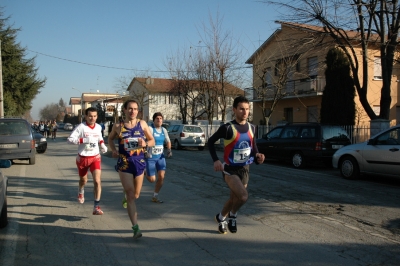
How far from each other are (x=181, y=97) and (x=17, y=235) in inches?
1196

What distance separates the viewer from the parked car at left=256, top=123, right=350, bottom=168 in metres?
13.0

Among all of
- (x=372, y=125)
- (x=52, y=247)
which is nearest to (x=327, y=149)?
(x=372, y=125)

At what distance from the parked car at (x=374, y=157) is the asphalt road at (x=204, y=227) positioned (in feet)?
1.91

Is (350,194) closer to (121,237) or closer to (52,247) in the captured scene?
(121,237)

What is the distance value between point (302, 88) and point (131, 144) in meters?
22.1

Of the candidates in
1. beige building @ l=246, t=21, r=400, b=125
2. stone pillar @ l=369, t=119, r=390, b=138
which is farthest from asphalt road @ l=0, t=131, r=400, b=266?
beige building @ l=246, t=21, r=400, b=125

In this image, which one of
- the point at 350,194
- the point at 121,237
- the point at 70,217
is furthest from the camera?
the point at 350,194

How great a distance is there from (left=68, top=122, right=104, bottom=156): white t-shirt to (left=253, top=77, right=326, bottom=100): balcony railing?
19173 mm

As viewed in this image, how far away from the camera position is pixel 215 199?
24.9 feet

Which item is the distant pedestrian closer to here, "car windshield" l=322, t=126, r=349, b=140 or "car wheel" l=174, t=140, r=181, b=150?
"car windshield" l=322, t=126, r=349, b=140

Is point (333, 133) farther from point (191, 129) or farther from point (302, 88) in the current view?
point (302, 88)

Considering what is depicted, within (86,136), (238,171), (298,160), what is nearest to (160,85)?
(298,160)

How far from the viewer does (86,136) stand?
6.55 meters

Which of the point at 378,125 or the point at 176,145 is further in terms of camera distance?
the point at 176,145
